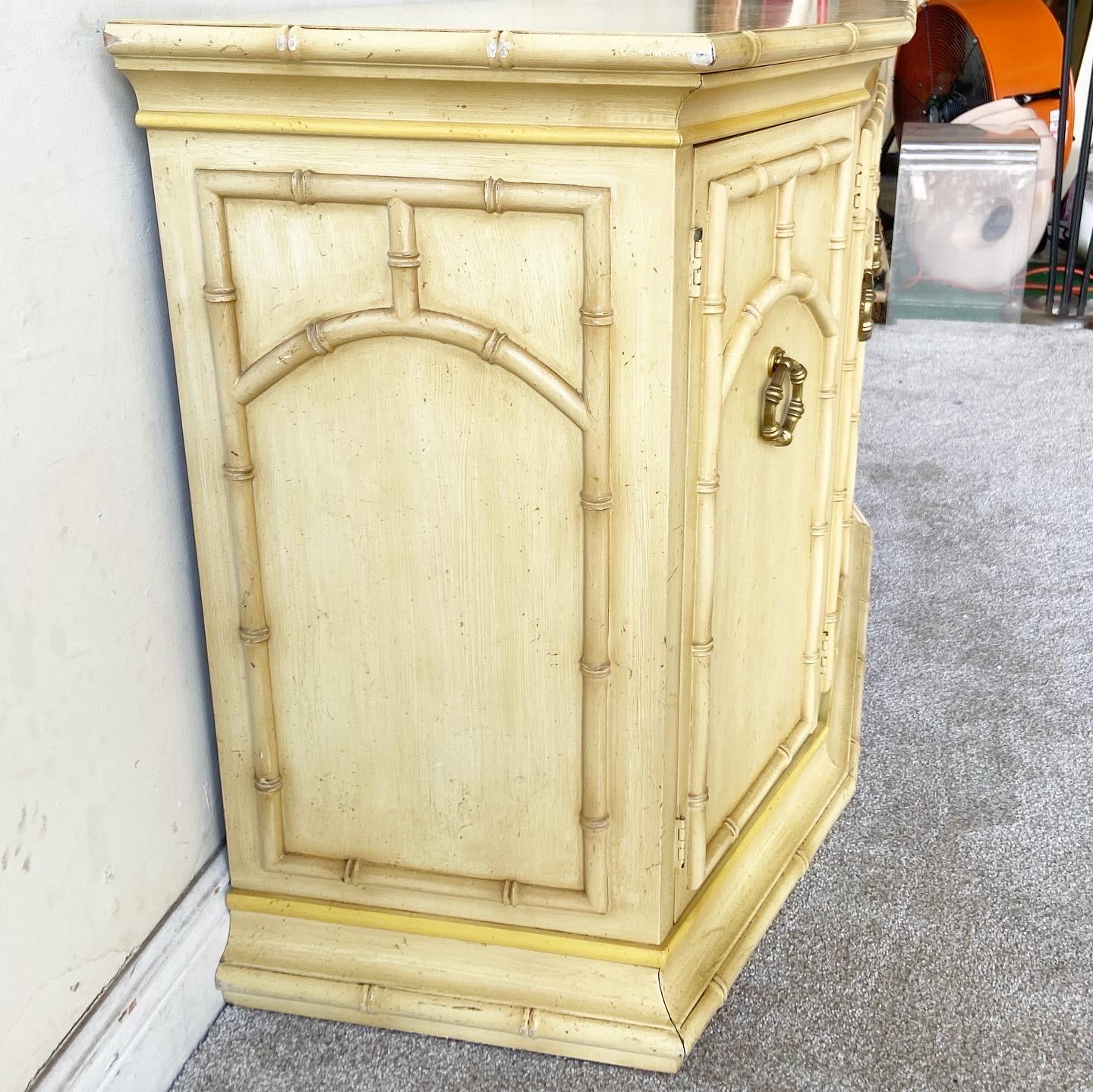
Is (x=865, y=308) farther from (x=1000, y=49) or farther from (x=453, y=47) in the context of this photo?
(x=1000, y=49)

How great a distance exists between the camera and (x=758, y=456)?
1357mm

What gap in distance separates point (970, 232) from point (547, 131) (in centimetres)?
338

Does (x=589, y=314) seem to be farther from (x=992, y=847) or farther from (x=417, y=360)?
(x=992, y=847)

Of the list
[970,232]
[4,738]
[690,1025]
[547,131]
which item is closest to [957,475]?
[970,232]

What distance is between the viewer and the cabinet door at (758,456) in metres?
1.16

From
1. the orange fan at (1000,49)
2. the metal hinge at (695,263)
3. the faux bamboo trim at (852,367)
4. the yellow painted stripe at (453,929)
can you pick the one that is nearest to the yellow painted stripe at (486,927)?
the yellow painted stripe at (453,929)

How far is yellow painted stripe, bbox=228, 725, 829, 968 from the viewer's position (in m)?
1.31

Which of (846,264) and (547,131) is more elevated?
(547,131)

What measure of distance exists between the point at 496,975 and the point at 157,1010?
34 cm

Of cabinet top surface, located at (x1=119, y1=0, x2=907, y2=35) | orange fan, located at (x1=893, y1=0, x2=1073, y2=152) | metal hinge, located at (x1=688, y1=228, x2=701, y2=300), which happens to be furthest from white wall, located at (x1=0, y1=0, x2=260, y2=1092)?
orange fan, located at (x1=893, y1=0, x2=1073, y2=152)

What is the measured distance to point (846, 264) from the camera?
1.53 m

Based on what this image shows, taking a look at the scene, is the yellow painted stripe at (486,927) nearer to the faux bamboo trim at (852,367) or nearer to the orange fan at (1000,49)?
the faux bamboo trim at (852,367)

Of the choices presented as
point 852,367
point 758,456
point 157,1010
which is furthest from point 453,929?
point 852,367

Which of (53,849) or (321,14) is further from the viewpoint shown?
(321,14)
